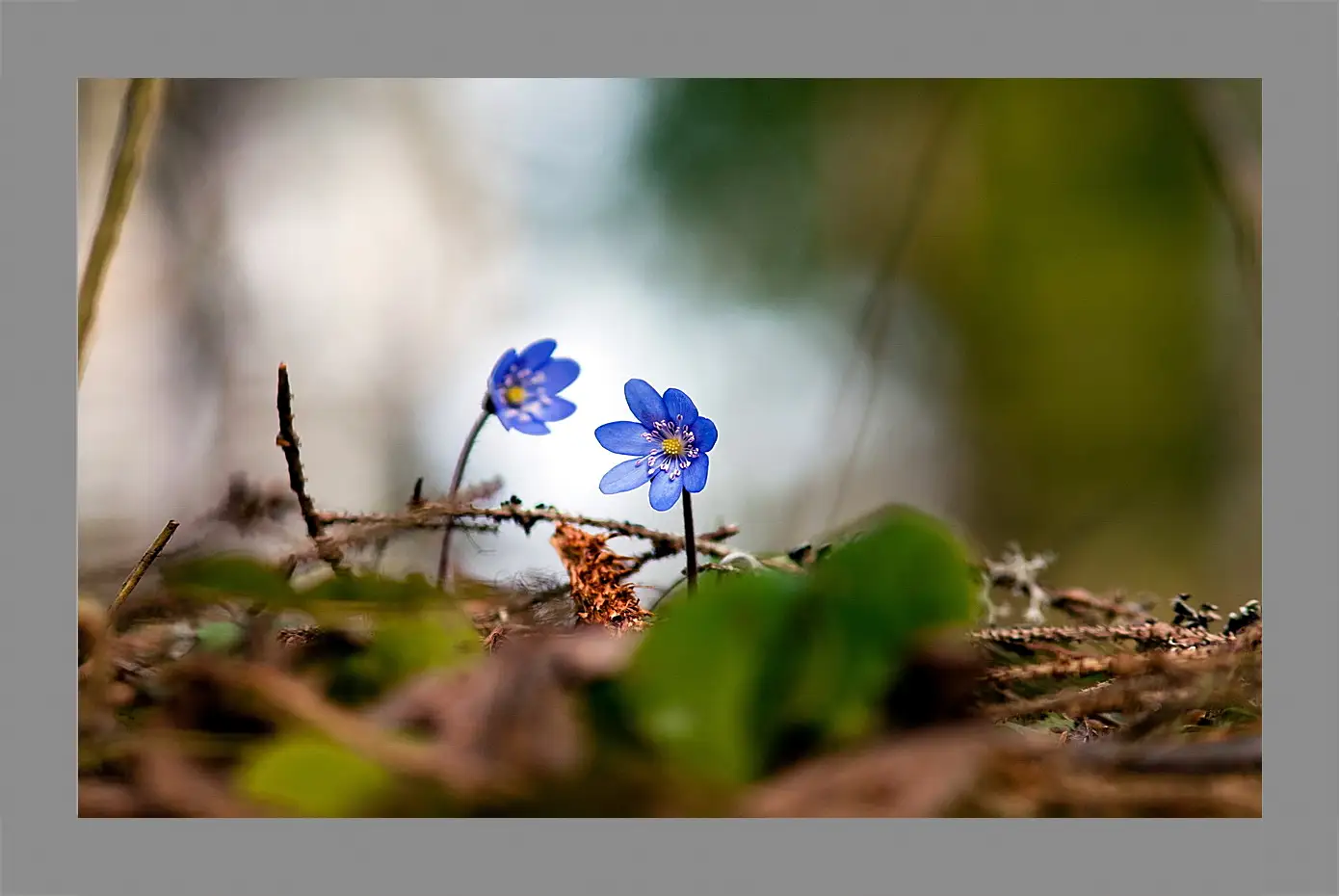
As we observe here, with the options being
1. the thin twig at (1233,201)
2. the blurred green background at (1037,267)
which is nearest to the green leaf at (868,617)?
the thin twig at (1233,201)

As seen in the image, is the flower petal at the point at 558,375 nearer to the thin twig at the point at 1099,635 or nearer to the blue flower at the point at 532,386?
the blue flower at the point at 532,386

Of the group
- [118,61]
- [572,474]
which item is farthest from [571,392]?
[118,61]

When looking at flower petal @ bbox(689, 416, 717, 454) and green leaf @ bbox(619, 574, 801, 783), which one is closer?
green leaf @ bbox(619, 574, 801, 783)

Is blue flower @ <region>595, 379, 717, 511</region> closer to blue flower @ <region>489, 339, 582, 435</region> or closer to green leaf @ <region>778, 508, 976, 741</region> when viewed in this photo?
blue flower @ <region>489, 339, 582, 435</region>

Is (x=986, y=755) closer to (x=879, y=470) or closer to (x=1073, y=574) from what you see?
(x=1073, y=574)

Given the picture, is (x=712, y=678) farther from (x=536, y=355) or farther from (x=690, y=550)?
(x=536, y=355)

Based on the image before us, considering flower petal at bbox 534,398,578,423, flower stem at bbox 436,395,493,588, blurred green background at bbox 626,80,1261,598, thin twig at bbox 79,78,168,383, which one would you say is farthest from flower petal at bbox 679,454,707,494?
blurred green background at bbox 626,80,1261,598
